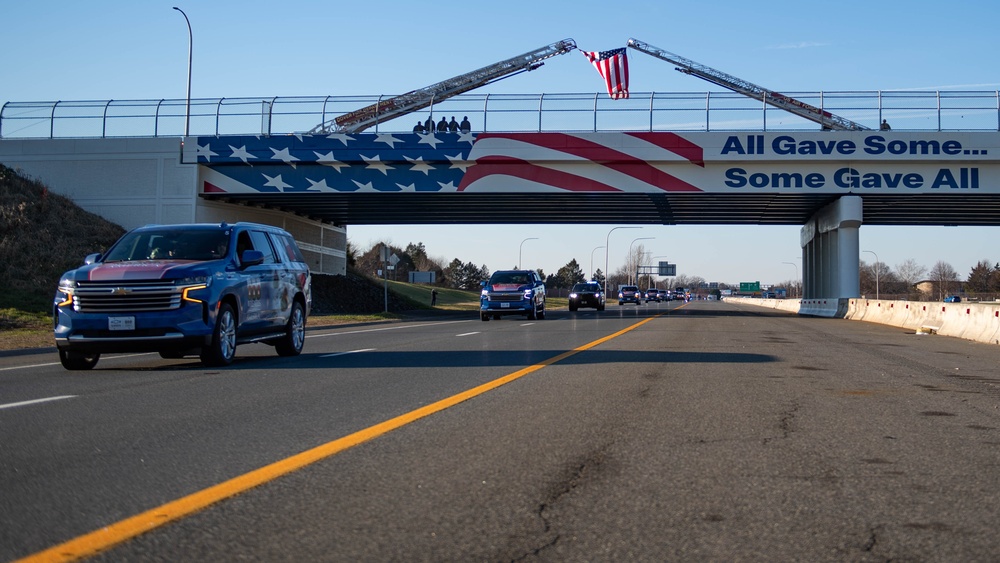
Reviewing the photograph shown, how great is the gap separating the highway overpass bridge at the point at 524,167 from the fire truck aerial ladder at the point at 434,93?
2.51 metres

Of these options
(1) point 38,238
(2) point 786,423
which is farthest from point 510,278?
(2) point 786,423

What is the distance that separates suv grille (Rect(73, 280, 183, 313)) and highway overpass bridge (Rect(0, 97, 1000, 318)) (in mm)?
27510

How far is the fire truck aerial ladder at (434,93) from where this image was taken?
41438 mm

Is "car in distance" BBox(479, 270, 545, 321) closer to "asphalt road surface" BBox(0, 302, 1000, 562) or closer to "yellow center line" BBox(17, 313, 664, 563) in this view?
"asphalt road surface" BBox(0, 302, 1000, 562)

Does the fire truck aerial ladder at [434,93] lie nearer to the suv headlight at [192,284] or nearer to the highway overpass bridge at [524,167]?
the highway overpass bridge at [524,167]

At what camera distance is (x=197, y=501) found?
4980mm

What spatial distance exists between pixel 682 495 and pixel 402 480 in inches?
64.6

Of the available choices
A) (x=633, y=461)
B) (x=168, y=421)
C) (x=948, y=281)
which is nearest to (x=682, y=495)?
(x=633, y=461)

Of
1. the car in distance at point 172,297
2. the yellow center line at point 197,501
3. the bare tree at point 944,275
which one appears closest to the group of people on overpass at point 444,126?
the car in distance at point 172,297

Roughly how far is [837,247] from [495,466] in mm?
38965

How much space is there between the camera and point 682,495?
5.28 meters

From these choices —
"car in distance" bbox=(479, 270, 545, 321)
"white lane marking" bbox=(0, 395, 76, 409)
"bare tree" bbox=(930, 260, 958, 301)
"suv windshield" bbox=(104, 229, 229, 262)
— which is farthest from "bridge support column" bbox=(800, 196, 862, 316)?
"bare tree" bbox=(930, 260, 958, 301)

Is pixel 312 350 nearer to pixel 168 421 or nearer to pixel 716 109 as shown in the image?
pixel 168 421

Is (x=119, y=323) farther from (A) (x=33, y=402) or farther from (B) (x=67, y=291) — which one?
(A) (x=33, y=402)
